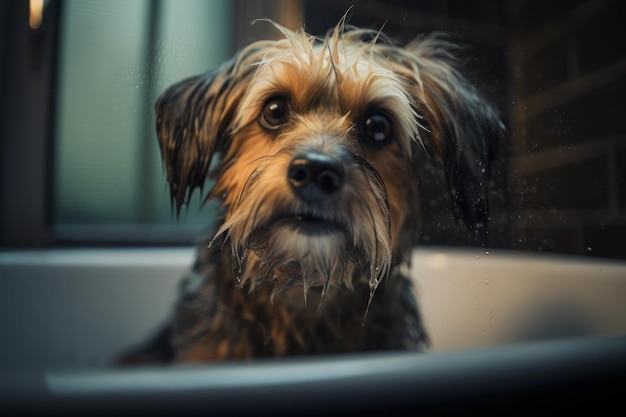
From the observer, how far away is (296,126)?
0.50m

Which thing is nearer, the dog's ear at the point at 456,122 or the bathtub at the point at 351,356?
the bathtub at the point at 351,356

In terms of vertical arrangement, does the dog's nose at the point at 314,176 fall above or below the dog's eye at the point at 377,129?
below

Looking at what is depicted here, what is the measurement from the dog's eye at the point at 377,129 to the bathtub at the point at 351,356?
0.75 feet

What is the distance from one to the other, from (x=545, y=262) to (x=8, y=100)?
44.5 inches

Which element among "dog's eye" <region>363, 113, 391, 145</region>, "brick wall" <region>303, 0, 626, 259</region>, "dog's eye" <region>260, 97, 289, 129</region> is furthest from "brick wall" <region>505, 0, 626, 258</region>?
"dog's eye" <region>260, 97, 289, 129</region>

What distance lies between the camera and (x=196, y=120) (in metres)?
0.56

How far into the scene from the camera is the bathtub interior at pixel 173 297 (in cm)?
65

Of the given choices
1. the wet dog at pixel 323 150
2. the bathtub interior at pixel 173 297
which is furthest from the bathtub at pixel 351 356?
the wet dog at pixel 323 150

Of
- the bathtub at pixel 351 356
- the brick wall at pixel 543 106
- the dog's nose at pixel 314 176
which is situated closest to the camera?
the bathtub at pixel 351 356

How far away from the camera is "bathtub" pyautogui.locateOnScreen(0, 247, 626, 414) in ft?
0.99

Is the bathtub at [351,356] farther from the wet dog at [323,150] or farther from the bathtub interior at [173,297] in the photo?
the wet dog at [323,150]

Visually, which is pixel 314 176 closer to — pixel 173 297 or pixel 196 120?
pixel 196 120

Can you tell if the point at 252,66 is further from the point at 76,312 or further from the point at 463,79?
the point at 76,312

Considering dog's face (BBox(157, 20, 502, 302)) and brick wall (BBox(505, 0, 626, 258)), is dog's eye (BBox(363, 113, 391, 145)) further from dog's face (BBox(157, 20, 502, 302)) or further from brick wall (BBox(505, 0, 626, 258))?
brick wall (BBox(505, 0, 626, 258))
